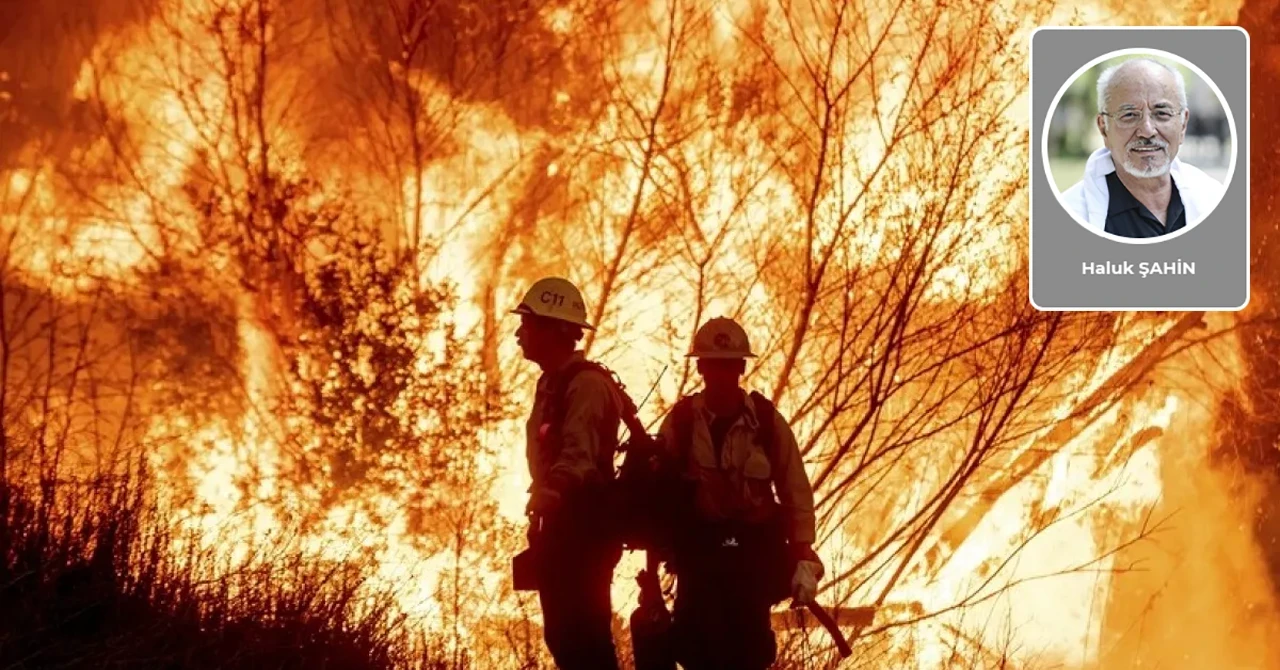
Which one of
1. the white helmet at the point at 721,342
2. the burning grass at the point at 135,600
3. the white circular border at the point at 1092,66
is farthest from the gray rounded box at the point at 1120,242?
the burning grass at the point at 135,600

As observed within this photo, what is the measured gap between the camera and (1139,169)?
10047 mm

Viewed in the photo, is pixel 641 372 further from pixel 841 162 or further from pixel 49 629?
pixel 49 629

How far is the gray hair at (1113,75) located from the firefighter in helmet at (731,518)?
4837 millimetres

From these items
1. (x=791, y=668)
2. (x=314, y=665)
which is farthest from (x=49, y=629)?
(x=791, y=668)

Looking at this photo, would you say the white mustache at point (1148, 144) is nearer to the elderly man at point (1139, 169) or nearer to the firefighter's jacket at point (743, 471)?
the elderly man at point (1139, 169)

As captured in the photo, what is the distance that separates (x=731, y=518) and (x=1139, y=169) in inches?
189

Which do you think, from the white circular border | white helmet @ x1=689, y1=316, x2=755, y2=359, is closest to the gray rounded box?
the white circular border

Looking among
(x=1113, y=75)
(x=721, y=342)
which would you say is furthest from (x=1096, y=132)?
(x=721, y=342)

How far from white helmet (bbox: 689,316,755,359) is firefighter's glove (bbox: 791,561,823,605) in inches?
31.9

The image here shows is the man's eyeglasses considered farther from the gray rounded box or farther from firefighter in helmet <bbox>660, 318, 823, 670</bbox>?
firefighter in helmet <bbox>660, 318, 823, 670</bbox>

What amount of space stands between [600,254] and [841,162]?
6.33ft

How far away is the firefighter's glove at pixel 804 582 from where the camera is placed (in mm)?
6324

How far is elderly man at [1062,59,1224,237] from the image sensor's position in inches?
393

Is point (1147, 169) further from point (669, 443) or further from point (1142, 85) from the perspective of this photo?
point (669, 443)
